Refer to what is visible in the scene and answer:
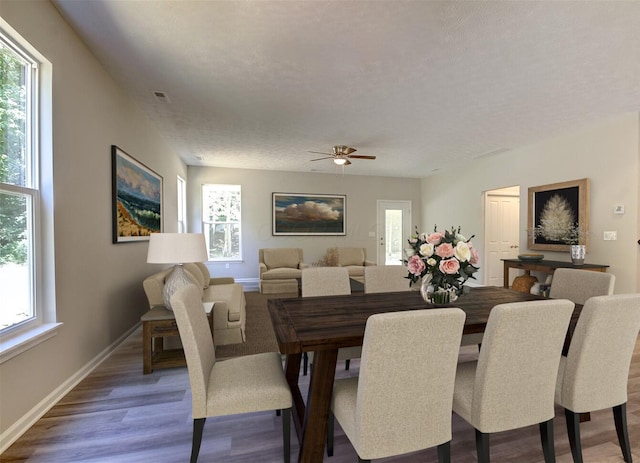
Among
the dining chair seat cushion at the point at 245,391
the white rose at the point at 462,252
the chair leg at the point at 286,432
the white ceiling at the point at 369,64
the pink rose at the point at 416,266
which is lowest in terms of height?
the chair leg at the point at 286,432

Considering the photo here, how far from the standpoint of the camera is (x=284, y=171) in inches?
266

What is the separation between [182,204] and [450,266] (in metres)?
5.63

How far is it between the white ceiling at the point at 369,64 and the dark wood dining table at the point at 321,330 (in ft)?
6.18

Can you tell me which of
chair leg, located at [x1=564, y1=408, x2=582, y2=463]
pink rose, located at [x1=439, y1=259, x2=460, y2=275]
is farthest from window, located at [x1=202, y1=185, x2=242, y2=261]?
chair leg, located at [x1=564, y1=408, x2=582, y2=463]

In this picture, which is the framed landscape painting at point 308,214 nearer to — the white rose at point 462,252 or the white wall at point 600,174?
the white wall at point 600,174

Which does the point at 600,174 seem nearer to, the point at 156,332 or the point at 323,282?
the point at 323,282

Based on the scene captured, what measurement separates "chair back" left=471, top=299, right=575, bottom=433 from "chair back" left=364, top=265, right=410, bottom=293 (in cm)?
138

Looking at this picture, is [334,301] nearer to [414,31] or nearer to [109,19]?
[414,31]

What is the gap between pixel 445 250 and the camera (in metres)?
1.76

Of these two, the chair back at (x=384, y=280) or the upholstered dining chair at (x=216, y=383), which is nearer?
the upholstered dining chair at (x=216, y=383)

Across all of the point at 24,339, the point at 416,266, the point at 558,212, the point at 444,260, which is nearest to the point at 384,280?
the point at 416,266

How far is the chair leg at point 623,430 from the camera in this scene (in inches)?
57.7

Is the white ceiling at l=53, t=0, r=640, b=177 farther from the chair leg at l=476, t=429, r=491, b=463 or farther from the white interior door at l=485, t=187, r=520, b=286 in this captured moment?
the chair leg at l=476, t=429, r=491, b=463

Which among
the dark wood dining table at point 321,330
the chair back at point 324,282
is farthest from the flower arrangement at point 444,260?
A: the chair back at point 324,282
